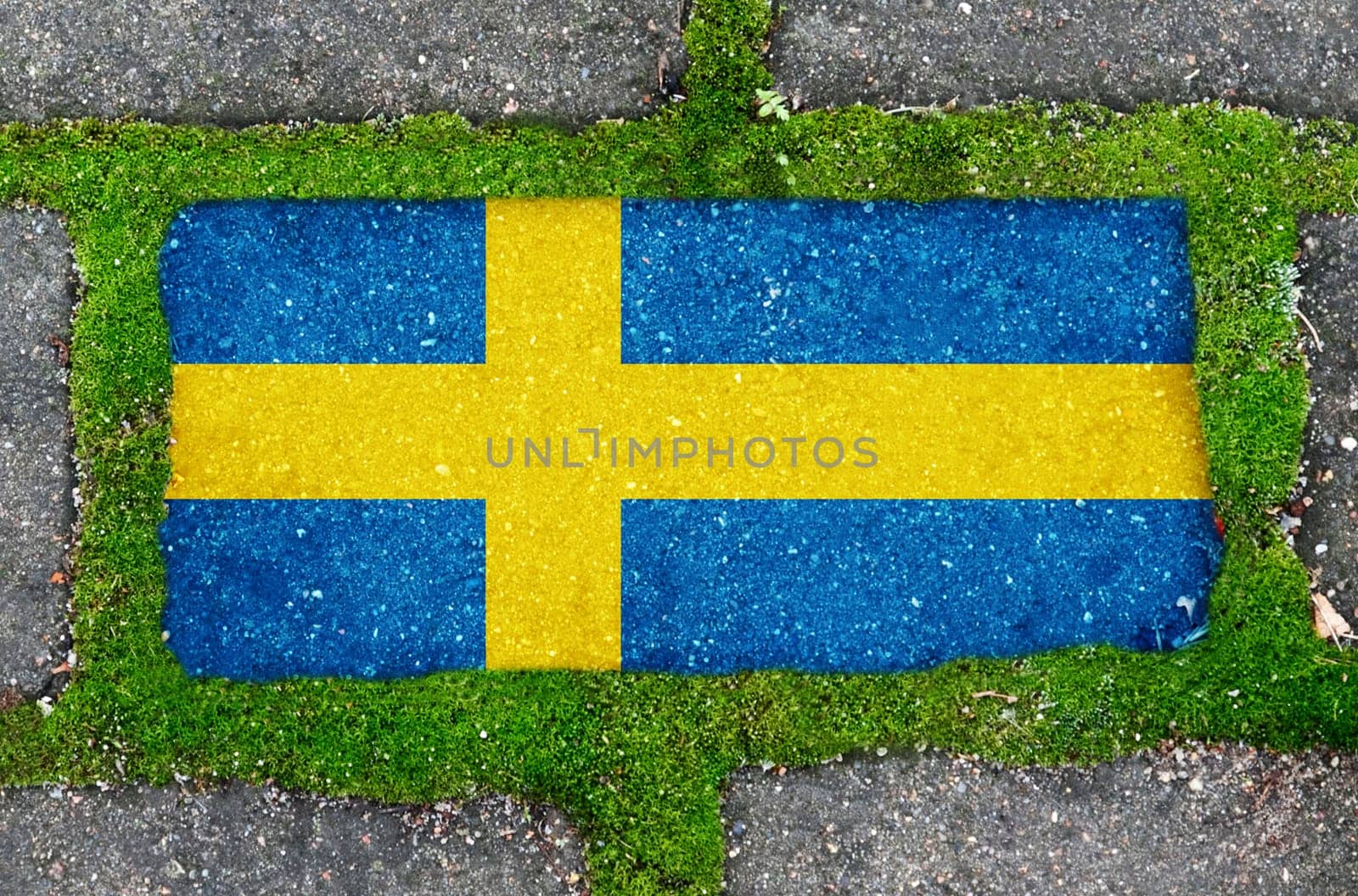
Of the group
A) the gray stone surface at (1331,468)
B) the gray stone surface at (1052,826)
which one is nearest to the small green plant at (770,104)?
the gray stone surface at (1331,468)

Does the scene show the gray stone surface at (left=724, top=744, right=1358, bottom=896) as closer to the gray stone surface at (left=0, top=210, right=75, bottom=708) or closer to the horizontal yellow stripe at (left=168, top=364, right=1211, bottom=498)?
the horizontal yellow stripe at (left=168, top=364, right=1211, bottom=498)

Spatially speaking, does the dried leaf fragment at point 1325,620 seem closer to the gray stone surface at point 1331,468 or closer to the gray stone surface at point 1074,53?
the gray stone surface at point 1331,468

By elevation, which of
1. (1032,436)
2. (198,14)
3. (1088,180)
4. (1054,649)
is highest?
(198,14)

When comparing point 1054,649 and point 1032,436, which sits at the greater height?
point 1032,436

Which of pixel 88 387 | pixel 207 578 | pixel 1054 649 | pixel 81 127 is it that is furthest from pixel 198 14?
pixel 1054 649

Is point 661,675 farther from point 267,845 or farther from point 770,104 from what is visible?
point 770,104

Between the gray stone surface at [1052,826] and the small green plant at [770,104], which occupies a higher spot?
the small green plant at [770,104]

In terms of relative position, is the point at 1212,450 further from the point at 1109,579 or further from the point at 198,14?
the point at 198,14
